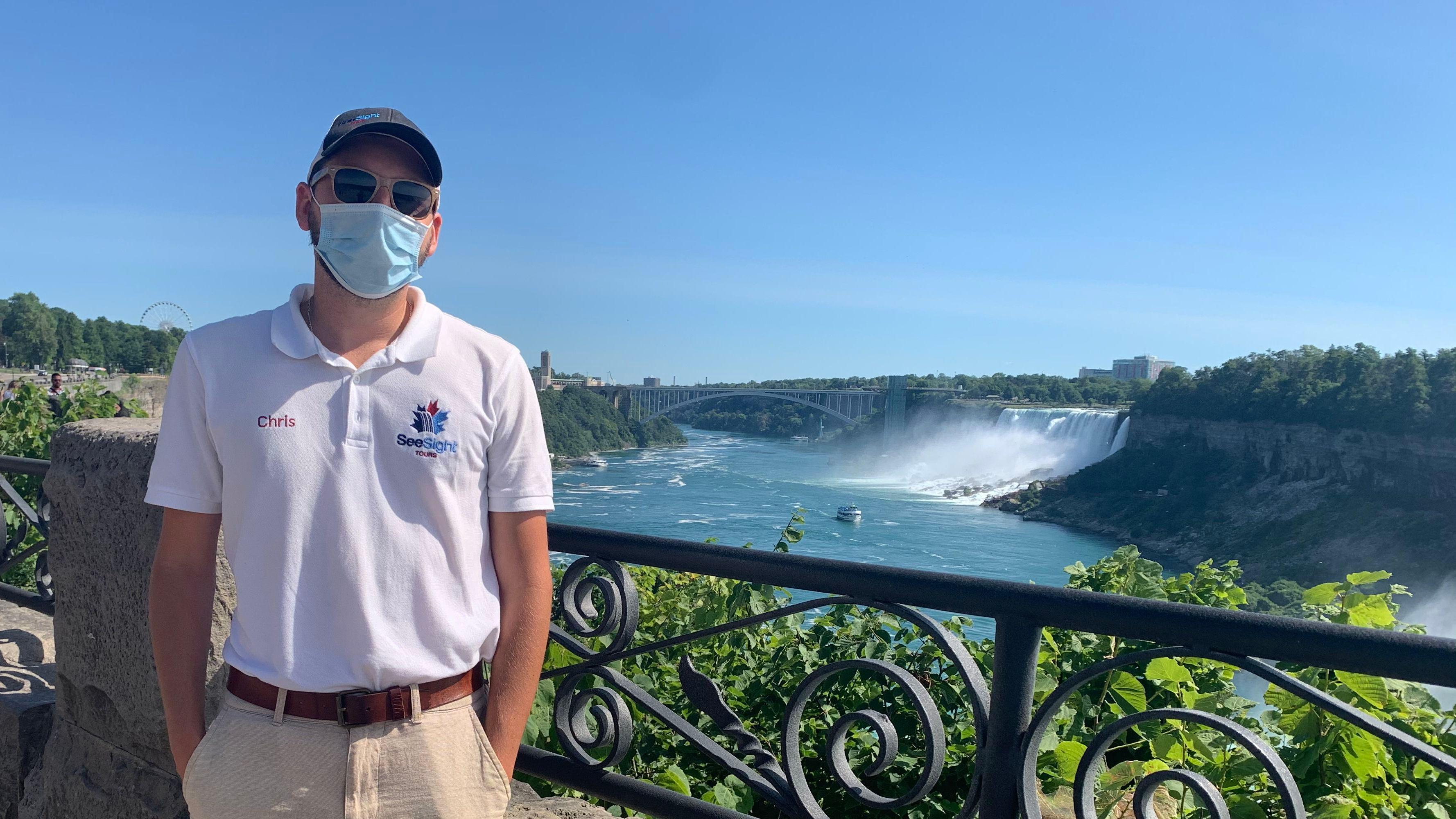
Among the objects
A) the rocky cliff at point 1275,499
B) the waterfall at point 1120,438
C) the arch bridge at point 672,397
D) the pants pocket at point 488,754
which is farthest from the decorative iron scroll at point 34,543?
the waterfall at point 1120,438

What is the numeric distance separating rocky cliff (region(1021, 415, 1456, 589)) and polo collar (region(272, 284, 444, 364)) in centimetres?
4193

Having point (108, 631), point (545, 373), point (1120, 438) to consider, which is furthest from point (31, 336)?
point (108, 631)

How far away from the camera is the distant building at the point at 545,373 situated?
27594 mm

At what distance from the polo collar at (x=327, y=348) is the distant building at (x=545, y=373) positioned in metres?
25.7

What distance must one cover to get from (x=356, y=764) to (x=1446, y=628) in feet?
137

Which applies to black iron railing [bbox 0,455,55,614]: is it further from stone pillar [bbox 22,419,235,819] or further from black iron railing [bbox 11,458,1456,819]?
black iron railing [bbox 11,458,1456,819]

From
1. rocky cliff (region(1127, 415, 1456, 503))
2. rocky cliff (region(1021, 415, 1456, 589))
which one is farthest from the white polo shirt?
rocky cliff (region(1127, 415, 1456, 503))

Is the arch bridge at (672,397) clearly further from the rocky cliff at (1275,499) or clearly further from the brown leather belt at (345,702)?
the brown leather belt at (345,702)

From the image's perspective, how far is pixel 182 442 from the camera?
47.9 inches

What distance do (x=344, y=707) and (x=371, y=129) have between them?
30.8 inches

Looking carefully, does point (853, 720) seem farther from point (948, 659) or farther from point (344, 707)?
point (344, 707)

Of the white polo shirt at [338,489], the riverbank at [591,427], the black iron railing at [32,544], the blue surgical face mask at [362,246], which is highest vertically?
the blue surgical face mask at [362,246]

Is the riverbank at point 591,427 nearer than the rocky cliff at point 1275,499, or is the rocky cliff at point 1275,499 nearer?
the riverbank at point 591,427

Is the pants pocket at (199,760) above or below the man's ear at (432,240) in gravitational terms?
below
